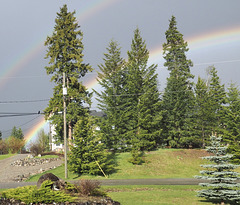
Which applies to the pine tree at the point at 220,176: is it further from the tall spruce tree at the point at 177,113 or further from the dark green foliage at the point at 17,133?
the dark green foliage at the point at 17,133

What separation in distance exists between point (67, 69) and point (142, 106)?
42.8 ft

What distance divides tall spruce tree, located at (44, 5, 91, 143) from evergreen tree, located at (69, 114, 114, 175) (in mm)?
10438

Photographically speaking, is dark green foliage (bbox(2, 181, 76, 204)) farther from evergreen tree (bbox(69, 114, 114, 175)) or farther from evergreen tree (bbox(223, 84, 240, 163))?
evergreen tree (bbox(223, 84, 240, 163))

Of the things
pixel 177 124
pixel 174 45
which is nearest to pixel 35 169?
pixel 177 124

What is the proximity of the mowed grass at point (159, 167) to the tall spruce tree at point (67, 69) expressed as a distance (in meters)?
9.18

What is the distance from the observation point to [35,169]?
3266 centimetres

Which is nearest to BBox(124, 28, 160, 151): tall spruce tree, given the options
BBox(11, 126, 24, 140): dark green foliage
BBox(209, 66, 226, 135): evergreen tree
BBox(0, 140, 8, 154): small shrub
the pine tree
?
BBox(209, 66, 226, 135): evergreen tree

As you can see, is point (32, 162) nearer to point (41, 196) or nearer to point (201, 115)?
point (41, 196)

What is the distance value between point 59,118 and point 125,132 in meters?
11.1

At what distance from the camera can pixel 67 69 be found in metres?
40.2

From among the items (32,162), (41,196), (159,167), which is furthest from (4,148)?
(41,196)

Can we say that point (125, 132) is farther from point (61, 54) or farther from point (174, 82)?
point (61, 54)

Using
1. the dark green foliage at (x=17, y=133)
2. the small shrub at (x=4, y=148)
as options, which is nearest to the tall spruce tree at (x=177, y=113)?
the small shrub at (x=4, y=148)

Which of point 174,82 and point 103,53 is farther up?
point 103,53
